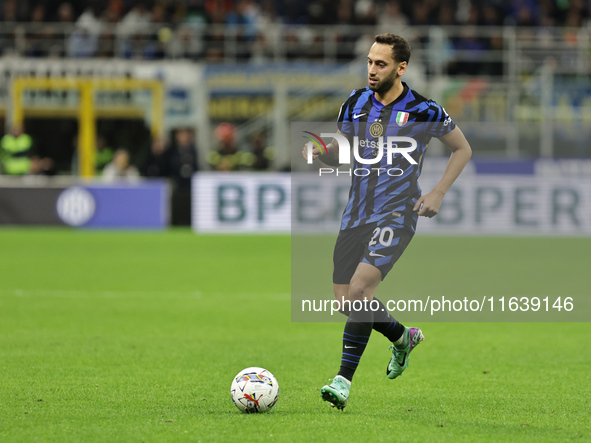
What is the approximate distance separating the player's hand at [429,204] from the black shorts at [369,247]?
161 mm

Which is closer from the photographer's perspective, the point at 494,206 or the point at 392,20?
the point at 494,206

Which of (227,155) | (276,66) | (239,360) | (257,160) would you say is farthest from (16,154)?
(239,360)

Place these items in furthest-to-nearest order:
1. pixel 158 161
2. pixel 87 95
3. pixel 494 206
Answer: pixel 87 95 → pixel 158 161 → pixel 494 206

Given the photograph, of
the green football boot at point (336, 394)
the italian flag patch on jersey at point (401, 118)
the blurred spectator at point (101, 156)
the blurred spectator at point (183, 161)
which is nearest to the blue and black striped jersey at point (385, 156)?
the italian flag patch on jersey at point (401, 118)

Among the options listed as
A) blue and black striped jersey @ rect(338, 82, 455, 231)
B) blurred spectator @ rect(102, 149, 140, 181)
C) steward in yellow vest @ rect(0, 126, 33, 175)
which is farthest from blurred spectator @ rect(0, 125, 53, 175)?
blue and black striped jersey @ rect(338, 82, 455, 231)

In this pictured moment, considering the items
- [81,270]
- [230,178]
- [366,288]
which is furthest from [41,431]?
[230,178]

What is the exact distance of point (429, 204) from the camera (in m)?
5.18

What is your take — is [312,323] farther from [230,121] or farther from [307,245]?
[230,121]

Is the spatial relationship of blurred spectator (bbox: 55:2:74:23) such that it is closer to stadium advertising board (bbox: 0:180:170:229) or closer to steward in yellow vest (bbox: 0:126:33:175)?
steward in yellow vest (bbox: 0:126:33:175)

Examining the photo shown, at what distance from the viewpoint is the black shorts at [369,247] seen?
520cm

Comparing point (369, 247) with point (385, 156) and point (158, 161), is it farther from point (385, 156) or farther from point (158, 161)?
point (158, 161)

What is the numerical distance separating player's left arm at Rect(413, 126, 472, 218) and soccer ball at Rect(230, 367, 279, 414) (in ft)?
4.20

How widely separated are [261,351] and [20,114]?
17.2 meters

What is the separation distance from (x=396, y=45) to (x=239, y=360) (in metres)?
2.78
